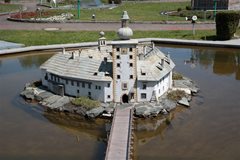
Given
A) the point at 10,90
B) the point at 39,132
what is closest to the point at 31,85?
Result: the point at 10,90

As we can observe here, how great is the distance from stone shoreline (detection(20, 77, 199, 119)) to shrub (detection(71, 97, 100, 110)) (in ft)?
1.33

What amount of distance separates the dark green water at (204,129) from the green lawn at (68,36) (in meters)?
31.3

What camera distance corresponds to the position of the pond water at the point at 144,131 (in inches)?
1543

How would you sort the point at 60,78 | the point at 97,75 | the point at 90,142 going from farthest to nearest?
the point at 60,78, the point at 97,75, the point at 90,142

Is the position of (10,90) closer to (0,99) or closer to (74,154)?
(0,99)

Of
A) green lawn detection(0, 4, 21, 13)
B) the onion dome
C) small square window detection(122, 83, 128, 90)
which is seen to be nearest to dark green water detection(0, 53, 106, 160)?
small square window detection(122, 83, 128, 90)

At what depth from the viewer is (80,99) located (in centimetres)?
4981

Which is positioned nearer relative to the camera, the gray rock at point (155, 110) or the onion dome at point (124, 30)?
the gray rock at point (155, 110)

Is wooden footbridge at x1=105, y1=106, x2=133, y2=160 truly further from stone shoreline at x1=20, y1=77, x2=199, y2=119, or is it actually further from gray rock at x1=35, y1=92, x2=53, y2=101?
gray rock at x1=35, y1=92, x2=53, y2=101

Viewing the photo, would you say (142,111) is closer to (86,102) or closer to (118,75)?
(118,75)

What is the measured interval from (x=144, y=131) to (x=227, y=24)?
5300 cm

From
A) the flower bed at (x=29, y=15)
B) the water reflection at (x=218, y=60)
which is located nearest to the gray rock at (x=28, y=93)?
the water reflection at (x=218, y=60)

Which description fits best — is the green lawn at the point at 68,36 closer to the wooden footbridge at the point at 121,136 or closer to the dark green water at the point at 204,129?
the dark green water at the point at 204,129

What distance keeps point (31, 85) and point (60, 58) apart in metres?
6.29
